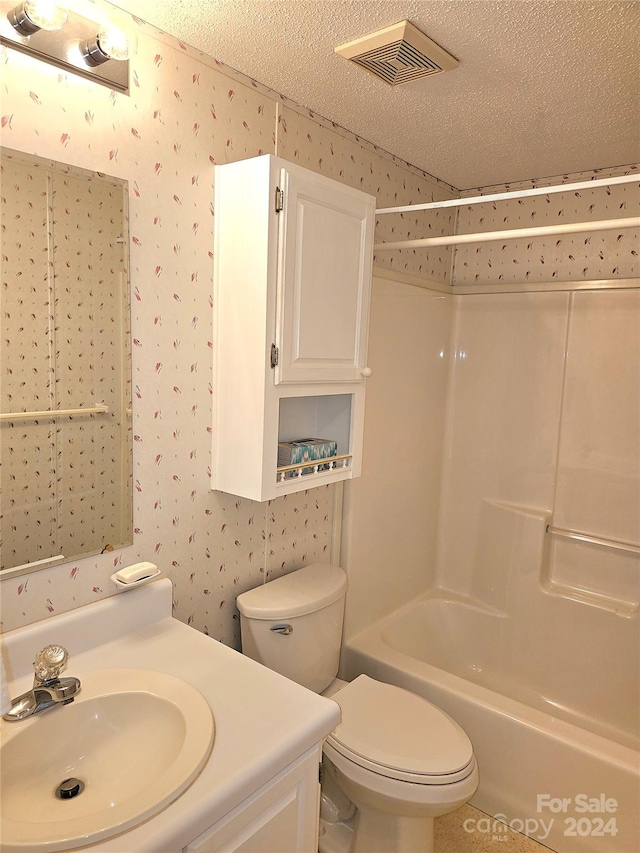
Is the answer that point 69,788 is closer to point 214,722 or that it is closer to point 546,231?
point 214,722

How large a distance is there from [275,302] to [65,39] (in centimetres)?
71

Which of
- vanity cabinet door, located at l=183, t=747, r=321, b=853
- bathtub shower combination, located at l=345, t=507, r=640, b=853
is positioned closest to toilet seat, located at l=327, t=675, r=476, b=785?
bathtub shower combination, located at l=345, t=507, r=640, b=853

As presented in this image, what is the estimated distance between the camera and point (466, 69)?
1553 mm

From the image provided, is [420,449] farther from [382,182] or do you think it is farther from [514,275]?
[382,182]

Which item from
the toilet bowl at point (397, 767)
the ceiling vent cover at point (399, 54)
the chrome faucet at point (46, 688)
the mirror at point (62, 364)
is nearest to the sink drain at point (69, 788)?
the chrome faucet at point (46, 688)

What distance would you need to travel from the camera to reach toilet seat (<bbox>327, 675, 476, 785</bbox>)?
1.60 metres

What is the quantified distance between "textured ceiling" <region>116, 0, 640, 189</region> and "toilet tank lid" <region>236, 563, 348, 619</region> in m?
1.50

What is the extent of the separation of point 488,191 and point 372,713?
220 cm

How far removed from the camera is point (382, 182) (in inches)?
88.2

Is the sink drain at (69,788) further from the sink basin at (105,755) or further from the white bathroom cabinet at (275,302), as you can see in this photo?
the white bathroom cabinet at (275,302)

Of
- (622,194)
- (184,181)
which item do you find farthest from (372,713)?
(622,194)

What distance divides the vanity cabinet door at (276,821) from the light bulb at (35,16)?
59.1 inches

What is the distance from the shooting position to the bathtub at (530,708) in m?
1.84

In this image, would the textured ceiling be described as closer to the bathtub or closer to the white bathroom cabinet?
the white bathroom cabinet
